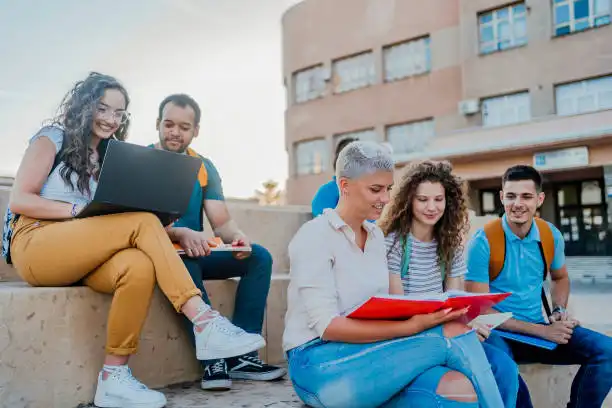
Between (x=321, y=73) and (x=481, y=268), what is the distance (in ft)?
67.6

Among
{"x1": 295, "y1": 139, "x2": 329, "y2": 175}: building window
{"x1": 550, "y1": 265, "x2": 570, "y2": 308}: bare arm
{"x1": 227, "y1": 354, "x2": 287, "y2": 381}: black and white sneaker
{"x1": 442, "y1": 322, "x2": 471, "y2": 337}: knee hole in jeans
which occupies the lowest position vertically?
{"x1": 227, "y1": 354, "x2": 287, "y2": 381}: black and white sneaker

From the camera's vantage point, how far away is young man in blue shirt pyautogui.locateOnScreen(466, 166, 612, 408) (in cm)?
309

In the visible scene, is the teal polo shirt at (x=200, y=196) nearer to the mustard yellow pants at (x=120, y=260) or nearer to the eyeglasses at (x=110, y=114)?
the eyeglasses at (x=110, y=114)

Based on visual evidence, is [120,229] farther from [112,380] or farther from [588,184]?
[588,184]

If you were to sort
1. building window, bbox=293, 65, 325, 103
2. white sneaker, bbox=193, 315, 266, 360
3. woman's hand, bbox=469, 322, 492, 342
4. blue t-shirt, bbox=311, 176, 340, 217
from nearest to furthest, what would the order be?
woman's hand, bbox=469, 322, 492, 342 → white sneaker, bbox=193, 315, 266, 360 → blue t-shirt, bbox=311, 176, 340, 217 → building window, bbox=293, 65, 325, 103

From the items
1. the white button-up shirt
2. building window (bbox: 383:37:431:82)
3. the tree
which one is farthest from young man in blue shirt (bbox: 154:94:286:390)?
the tree

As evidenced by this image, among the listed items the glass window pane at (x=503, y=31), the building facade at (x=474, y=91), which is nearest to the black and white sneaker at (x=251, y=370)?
the building facade at (x=474, y=91)

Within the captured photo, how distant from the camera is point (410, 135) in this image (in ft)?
68.4

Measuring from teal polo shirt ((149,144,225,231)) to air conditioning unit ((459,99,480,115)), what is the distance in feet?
52.6

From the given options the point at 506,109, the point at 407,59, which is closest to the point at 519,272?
the point at 506,109

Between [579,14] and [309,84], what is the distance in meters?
10.4

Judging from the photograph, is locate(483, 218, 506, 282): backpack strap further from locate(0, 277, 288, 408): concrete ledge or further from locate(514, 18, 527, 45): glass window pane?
locate(514, 18, 527, 45): glass window pane

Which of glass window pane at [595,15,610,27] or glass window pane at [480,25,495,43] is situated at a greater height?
glass window pane at [480,25,495,43]

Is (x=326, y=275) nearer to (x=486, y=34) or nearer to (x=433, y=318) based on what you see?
(x=433, y=318)
